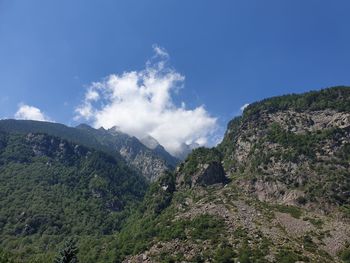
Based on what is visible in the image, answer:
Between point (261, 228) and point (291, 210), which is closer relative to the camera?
point (261, 228)

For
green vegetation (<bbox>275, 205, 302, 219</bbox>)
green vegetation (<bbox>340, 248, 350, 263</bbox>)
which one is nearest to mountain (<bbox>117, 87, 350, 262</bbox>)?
green vegetation (<bbox>275, 205, 302, 219</bbox>)

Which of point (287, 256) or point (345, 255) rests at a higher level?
point (345, 255)

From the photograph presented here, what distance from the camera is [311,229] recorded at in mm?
153625

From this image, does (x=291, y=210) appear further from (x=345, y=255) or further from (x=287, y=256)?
(x=287, y=256)

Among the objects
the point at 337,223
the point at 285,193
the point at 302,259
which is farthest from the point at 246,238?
the point at 285,193

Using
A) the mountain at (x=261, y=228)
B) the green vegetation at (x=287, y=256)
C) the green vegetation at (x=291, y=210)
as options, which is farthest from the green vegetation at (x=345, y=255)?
the green vegetation at (x=291, y=210)

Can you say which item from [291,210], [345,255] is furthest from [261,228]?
[345,255]

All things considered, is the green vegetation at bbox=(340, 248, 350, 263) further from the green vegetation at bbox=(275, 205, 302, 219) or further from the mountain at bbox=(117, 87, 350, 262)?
the green vegetation at bbox=(275, 205, 302, 219)

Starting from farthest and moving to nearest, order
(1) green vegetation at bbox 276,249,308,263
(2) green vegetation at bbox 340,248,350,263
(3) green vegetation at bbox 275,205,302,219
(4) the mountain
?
1. (3) green vegetation at bbox 275,205,302,219
2. (4) the mountain
3. (2) green vegetation at bbox 340,248,350,263
4. (1) green vegetation at bbox 276,249,308,263

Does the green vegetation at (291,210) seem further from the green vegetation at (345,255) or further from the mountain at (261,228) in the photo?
the green vegetation at (345,255)

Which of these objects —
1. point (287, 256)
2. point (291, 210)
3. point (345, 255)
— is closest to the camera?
point (287, 256)

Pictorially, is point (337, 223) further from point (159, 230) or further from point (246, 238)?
point (159, 230)

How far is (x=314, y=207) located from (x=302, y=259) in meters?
54.0

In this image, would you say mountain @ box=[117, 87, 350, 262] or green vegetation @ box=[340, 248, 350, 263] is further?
mountain @ box=[117, 87, 350, 262]
